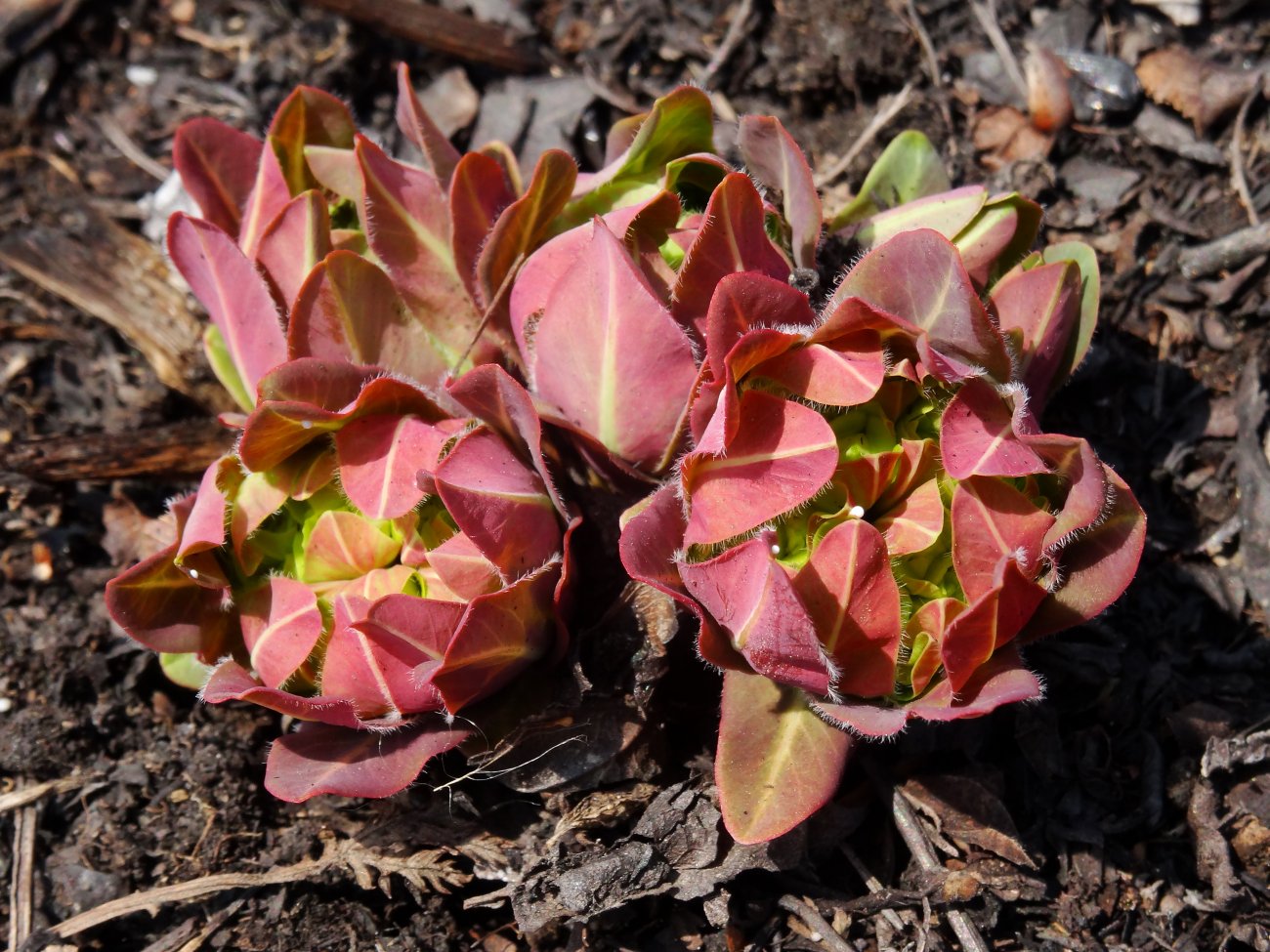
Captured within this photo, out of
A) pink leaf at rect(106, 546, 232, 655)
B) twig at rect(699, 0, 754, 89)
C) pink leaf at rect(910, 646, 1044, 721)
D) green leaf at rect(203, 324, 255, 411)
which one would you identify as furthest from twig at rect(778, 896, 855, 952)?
twig at rect(699, 0, 754, 89)

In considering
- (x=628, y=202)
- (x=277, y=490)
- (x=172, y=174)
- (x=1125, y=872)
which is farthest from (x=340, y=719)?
(x=172, y=174)

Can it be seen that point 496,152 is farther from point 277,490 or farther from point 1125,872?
point 1125,872

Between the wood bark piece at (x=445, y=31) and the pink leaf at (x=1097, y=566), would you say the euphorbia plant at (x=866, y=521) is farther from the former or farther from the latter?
the wood bark piece at (x=445, y=31)

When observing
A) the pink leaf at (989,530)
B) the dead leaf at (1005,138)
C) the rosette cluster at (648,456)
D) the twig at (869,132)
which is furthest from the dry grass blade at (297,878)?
the dead leaf at (1005,138)

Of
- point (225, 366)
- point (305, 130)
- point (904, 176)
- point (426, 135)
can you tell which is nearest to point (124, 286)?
point (225, 366)

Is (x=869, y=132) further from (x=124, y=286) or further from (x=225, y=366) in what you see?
(x=124, y=286)

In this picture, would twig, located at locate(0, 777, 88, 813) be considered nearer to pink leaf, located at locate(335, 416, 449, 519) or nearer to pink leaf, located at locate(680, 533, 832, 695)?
pink leaf, located at locate(335, 416, 449, 519)
